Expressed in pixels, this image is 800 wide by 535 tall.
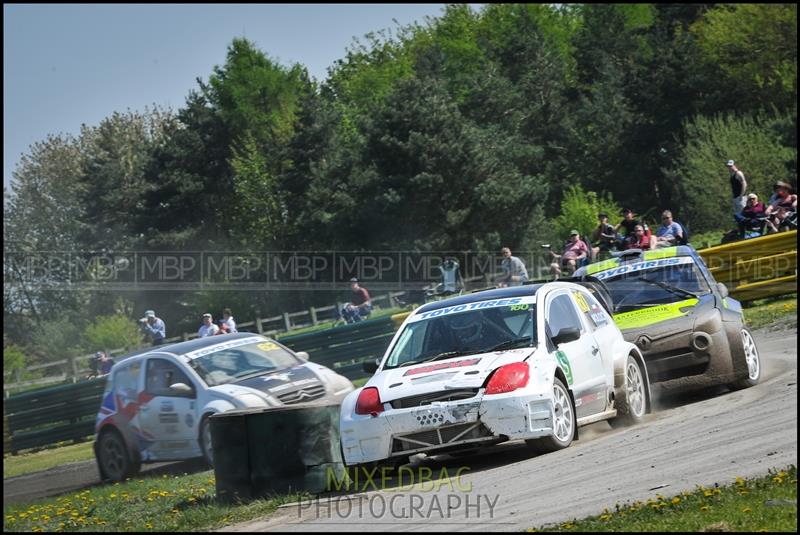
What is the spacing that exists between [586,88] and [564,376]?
65.0m

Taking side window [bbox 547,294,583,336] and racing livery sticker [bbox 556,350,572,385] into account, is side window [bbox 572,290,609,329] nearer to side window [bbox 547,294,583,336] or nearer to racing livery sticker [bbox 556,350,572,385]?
side window [bbox 547,294,583,336]

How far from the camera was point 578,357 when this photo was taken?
34.2 feet

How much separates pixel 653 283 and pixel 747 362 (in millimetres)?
1515

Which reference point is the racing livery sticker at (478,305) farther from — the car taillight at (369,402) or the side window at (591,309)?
the car taillight at (369,402)

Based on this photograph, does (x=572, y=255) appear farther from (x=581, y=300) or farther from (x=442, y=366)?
(x=442, y=366)

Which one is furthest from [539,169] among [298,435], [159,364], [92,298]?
[298,435]

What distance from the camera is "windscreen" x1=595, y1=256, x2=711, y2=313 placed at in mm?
12969

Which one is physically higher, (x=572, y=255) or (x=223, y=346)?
(x=572, y=255)

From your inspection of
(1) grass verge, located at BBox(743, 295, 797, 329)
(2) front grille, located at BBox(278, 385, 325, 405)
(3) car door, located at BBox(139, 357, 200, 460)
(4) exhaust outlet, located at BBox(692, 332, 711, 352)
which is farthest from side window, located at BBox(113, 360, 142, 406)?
(1) grass verge, located at BBox(743, 295, 797, 329)

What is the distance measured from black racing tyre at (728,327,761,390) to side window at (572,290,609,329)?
1641 millimetres

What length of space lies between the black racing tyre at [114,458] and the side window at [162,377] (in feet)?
2.41

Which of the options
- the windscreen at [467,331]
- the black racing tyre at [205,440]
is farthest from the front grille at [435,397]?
the black racing tyre at [205,440]

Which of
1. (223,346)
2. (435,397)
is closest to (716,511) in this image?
(435,397)

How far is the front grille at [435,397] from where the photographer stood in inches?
368
